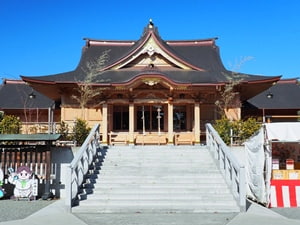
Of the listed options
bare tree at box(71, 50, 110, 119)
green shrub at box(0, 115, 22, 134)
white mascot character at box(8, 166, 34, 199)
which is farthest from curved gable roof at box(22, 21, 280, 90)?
white mascot character at box(8, 166, 34, 199)

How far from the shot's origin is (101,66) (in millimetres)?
20328

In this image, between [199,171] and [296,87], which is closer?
[199,171]

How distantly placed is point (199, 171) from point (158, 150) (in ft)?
7.81

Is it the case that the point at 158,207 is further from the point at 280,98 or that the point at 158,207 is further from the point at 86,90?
the point at 280,98

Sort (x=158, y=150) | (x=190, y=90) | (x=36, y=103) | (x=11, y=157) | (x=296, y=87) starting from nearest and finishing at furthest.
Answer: (x=11, y=157)
(x=158, y=150)
(x=190, y=90)
(x=36, y=103)
(x=296, y=87)

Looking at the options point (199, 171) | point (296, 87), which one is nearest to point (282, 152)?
point (199, 171)

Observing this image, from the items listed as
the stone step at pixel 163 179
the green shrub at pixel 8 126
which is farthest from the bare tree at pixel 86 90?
the stone step at pixel 163 179

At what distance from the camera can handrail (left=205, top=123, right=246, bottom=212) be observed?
9016 millimetres

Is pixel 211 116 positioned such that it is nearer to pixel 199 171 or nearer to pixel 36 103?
pixel 199 171

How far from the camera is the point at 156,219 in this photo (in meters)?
8.00

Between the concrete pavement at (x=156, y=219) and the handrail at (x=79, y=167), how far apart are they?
0.49 metres

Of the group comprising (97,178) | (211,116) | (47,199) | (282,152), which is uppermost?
(211,116)

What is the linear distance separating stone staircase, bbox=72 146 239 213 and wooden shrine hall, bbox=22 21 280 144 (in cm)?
460

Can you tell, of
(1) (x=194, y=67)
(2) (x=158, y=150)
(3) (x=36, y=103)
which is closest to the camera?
(2) (x=158, y=150)
